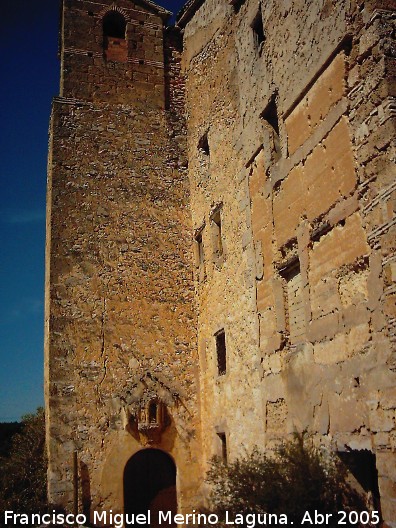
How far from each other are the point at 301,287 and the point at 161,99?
7401mm

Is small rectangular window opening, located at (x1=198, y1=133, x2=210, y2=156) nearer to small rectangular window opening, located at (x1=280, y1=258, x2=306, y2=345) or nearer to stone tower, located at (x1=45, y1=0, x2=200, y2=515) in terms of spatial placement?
stone tower, located at (x1=45, y1=0, x2=200, y2=515)

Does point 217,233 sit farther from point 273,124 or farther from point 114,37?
point 114,37

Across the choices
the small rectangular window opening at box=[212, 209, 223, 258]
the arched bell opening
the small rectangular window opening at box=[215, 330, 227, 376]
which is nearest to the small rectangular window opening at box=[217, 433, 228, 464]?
the small rectangular window opening at box=[215, 330, 227, 376]

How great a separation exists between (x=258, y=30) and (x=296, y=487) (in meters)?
7.70

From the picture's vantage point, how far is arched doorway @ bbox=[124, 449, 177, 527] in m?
10.9

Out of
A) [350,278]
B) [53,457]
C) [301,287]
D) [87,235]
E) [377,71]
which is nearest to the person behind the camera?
[377,71]

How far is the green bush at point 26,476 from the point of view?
10.0m

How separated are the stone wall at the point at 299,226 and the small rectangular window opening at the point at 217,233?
5 centimetres

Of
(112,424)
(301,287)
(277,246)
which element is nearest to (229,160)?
(277,246)

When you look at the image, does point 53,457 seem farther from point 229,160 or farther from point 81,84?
point 81,84

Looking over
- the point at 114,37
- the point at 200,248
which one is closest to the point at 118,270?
the point at 200,248

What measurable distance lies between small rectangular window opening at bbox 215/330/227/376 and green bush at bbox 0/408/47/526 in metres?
3.89

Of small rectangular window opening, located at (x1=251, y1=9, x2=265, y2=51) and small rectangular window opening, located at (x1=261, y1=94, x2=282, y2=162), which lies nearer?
small rectangular window opening, located at (x1=261, y1=94, x2=282, y2=162)

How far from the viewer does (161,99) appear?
43.5ft
